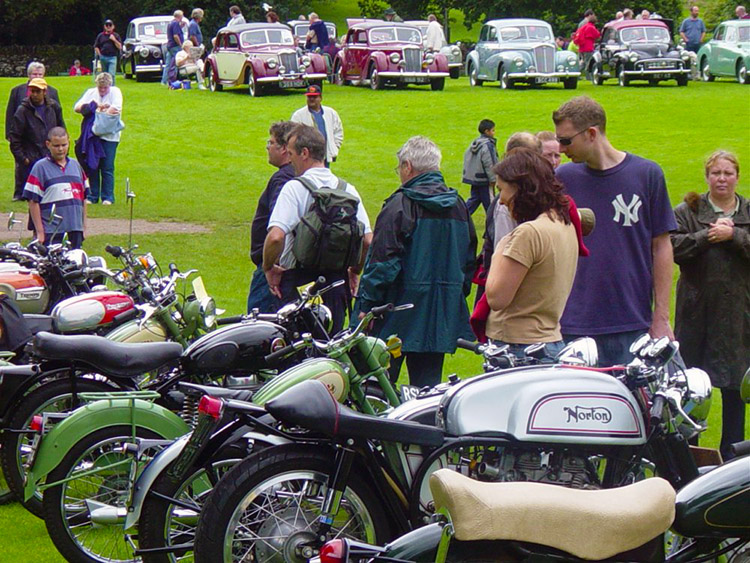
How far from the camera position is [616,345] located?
6.02 meters

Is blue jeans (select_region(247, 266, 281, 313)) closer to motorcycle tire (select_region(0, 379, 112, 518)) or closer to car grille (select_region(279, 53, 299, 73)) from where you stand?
A: motorcycle tire (select_region(0, 379, 112, 518))

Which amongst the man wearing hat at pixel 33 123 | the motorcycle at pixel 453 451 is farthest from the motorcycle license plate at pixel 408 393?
the man wearing hat at pixel 33 123

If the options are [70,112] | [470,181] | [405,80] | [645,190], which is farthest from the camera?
[405,80]

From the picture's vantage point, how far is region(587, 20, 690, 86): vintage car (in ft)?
99.8

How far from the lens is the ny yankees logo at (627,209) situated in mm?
5930

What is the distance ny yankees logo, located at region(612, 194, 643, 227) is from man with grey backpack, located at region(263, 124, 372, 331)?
196 centimetres

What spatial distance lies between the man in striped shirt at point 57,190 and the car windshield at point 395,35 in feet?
69.9

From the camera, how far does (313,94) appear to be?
15742 mm

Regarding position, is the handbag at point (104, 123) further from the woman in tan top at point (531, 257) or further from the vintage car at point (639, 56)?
the vintage car at point (639, 56)

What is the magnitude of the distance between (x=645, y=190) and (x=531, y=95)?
2268cm

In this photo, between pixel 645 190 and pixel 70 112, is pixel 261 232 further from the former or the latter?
pixel 70 112

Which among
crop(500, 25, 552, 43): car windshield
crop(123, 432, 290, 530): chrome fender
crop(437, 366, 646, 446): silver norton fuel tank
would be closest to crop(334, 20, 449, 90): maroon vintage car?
crop(500, 25, 552, 43): car windshield

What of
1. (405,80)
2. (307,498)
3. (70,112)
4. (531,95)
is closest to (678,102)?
(531,95)

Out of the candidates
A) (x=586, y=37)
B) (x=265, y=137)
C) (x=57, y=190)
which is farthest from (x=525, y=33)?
(x=57, y=190)
